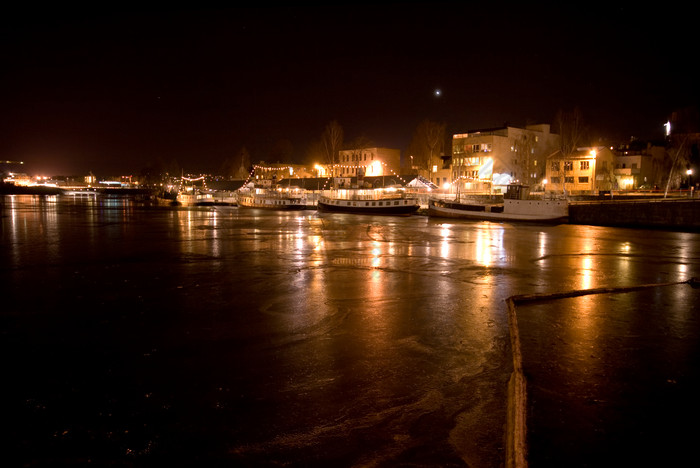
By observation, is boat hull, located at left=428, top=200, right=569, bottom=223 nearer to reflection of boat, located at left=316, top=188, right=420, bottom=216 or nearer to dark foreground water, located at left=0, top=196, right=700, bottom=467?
reflection of boat, located at left=316, top=188, right=420, bottom=216

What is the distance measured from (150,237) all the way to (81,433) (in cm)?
2136

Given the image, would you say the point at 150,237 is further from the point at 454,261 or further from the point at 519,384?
the point at 519,384

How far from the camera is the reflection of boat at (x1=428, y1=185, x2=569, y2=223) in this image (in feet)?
128

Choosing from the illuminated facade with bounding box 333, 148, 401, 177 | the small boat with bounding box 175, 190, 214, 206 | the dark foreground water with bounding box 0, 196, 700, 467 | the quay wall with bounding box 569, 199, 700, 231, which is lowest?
the dark foreground water with bounding box 0, 196, 700, 467

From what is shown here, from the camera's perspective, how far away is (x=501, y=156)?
64500 millimetres

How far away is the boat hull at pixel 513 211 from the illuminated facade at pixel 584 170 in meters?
20.4

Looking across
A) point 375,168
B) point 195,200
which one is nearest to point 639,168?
point 375,168

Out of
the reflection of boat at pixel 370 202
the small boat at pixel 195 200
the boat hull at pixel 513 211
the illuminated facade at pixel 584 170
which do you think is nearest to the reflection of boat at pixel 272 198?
the small boat at pixel 195 200

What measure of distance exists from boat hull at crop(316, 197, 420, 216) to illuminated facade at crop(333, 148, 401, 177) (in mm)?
31449

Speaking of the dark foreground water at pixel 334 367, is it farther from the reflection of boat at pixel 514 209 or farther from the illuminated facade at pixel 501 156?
the illuminated facade at pixel 501 156

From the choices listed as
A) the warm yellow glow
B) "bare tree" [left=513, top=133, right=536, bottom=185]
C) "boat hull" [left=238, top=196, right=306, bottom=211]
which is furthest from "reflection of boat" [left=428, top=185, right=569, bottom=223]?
the warm yellow glow

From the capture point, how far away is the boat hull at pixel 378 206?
155 feet

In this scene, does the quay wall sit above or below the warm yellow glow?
below

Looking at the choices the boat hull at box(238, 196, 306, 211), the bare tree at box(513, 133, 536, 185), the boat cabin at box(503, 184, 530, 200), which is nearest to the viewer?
the boat cabin at box(503, 184, 530, 200)
